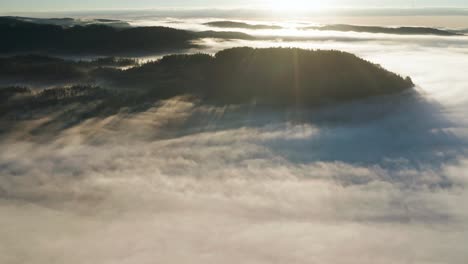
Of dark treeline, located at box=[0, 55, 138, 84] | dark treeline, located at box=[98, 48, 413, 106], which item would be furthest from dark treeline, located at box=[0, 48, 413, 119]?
dark treeline, located at box=[0, 55, 138, 84]

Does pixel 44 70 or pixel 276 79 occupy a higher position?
pixel 276 79

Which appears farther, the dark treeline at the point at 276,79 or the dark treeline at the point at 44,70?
the dark treeline at the point at 44,70

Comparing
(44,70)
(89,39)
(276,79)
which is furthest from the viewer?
(89,39)

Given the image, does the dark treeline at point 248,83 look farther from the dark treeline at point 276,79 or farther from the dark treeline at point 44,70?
the dark treeline at point 44,70

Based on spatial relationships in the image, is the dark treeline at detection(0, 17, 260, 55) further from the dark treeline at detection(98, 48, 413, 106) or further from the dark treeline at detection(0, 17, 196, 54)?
the dark treeline at detection(98, 48, 413, 106)

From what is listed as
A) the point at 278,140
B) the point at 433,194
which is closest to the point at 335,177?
the point at 433,194

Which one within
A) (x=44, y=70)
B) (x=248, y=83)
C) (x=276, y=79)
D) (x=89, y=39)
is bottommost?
(x=44, y=70)

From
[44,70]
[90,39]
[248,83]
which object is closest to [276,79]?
A: [248,83]

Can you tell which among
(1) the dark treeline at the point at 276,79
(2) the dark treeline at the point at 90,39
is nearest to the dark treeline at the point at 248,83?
(1) the dark treeline at the point at 276,79

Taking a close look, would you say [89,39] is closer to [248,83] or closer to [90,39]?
[90,39]
